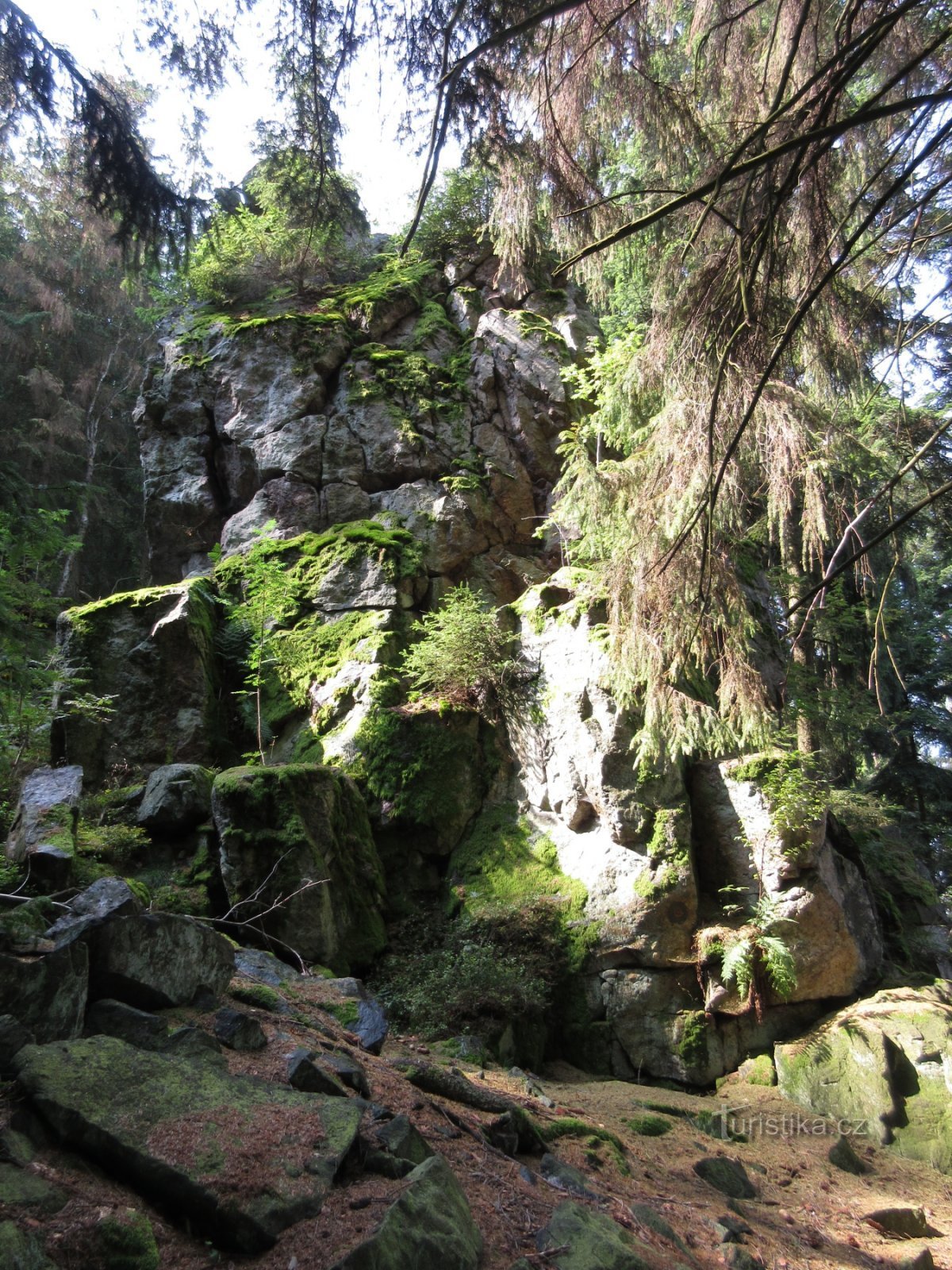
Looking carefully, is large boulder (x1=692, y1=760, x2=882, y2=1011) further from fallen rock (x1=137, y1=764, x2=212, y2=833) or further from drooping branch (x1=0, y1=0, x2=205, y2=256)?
drooping branch (x1=0, y1=0, x2=205, y2=256)

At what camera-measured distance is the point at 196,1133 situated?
2510mm

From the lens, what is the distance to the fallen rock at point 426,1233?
216cm

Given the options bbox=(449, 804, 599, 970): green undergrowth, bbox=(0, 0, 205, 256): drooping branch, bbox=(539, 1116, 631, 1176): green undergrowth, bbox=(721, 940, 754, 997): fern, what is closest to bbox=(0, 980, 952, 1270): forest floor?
bbox=(539, 1116, 631, 1176): green undergrowth

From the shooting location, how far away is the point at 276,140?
4.39 meters

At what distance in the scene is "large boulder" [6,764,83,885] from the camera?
18.2 feet

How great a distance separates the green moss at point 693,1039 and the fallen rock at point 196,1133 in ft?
17.6

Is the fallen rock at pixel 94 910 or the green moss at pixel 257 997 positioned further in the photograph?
the green moss at pixel 257 997

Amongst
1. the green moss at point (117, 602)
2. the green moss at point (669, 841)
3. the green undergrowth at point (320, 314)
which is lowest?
the green moss at point (669, 841)

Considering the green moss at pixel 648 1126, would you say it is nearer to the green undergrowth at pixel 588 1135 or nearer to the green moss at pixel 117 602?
the green undergrowth at pixel 588 1135

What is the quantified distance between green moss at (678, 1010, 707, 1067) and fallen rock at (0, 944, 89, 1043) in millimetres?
6044

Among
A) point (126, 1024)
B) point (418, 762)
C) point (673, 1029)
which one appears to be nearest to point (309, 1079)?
point (126, 1024)

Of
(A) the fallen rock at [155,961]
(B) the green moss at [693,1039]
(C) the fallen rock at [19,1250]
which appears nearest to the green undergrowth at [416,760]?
(B) the green moss at [693,1039]

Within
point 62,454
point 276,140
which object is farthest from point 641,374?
point 62,454

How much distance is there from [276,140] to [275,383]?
9005mm
